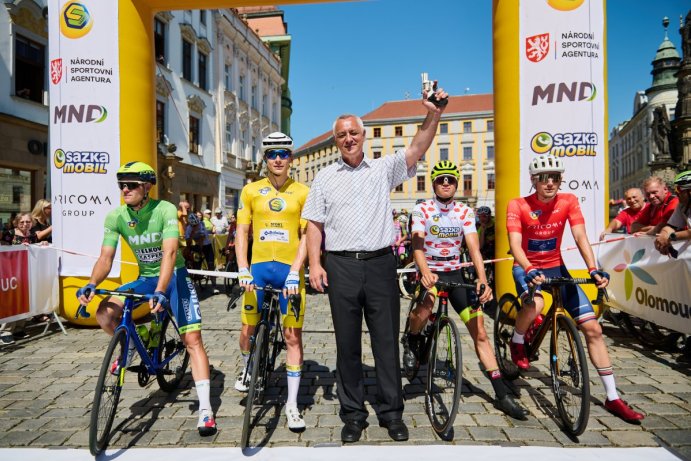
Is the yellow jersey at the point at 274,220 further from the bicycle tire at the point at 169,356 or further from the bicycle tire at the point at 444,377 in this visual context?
the bicycle tire at the point at 444,377

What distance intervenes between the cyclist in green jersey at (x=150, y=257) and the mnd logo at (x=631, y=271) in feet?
18.2

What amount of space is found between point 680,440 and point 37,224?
9.21 metres

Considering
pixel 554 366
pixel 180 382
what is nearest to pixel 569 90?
pixel 554 366

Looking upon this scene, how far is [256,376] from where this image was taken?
3422mm

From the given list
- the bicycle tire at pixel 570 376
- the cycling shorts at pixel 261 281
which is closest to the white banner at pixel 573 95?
the bicycle tire at pixel 570 376

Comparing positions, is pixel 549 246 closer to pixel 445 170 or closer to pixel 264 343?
pixel 445 170

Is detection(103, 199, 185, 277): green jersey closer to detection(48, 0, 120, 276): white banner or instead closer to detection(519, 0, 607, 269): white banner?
detection(48, 0, 120, 276): white banner

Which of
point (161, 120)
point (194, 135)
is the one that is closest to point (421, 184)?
point (194, 135)

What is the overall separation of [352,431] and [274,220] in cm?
183

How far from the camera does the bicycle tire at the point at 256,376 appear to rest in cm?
333

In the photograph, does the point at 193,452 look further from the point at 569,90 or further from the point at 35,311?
the point at 569,90

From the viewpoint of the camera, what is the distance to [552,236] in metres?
4.28

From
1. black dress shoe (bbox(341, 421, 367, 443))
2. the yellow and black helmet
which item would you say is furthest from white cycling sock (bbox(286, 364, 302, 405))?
the yellow and black helmet

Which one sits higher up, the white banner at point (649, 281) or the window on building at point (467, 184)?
the window on building at point (467, 184)
